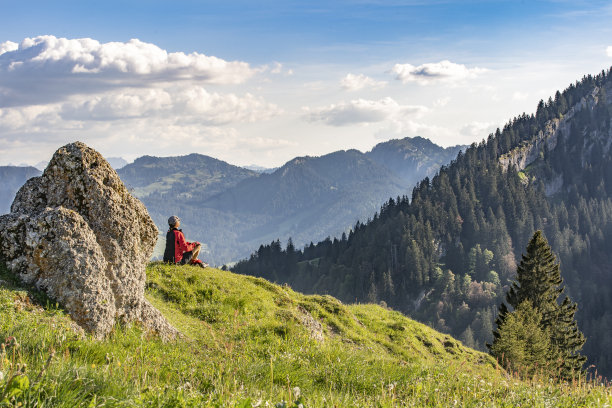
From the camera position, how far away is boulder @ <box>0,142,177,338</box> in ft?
35.2

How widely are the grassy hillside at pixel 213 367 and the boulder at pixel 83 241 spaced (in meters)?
0.51

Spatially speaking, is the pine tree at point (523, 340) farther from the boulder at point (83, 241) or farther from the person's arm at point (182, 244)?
the boulder at point (83, 241)

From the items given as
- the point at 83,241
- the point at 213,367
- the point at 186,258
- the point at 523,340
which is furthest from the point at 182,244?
the point at 523,340

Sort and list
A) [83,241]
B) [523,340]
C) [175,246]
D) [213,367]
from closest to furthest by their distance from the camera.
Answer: [213,367], [83,241], [175,246], [523,340]

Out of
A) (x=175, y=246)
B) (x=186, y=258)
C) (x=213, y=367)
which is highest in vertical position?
(x=175, y=246)

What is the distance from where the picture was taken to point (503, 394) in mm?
→ 9352

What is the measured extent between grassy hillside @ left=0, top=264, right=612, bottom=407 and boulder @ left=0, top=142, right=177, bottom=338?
20.1 inches

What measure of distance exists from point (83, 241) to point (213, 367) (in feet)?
15.6

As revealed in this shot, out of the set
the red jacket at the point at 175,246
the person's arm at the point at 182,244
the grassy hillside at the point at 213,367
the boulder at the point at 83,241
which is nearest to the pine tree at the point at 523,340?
the grassy hillside at the point at 213,367

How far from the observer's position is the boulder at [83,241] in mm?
10742

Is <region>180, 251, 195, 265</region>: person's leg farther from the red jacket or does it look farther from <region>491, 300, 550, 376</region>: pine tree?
<region>491, 300, 550, 376</region>: pine tree

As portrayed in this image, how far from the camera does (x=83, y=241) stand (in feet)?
36.7

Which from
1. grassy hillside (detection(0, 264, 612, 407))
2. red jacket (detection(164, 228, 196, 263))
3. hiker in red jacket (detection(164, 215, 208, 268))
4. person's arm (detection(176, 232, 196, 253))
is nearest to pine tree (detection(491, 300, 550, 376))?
grassy hillside (detection(0, 264, 612, 407))

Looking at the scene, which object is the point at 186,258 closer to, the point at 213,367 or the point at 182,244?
the point at 182,244
